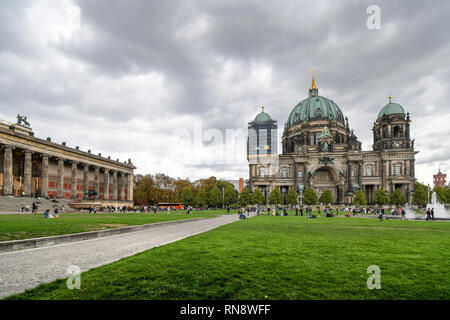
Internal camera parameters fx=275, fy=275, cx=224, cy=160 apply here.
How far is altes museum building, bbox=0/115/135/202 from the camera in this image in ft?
158

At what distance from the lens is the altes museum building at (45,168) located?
48.1m

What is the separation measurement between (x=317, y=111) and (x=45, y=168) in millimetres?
86306

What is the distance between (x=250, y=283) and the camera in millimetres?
5762

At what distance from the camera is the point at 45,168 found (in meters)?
54.8

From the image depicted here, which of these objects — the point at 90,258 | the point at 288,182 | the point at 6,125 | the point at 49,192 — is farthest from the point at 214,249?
the point at 288,182

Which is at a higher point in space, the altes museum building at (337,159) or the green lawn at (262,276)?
the altes museum building at (337,159)

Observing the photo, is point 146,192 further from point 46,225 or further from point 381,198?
point 46,225

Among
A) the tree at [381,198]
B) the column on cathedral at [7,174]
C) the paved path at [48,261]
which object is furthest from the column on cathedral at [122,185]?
the paved path at [48,261]

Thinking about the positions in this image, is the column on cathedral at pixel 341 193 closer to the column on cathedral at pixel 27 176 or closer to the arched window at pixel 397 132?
the arched window at pixel 397 132

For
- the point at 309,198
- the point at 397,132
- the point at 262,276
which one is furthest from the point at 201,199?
the point at 262,276

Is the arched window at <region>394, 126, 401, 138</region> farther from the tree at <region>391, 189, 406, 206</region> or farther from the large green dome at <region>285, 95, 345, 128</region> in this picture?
the tree at <region>391, 189, 406, 206</region>

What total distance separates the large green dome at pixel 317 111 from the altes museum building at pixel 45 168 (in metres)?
67.5

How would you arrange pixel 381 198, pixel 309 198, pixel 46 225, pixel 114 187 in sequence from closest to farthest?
pixel 46 225 → pixel 381 198 → pixel 309 198 → pixel 114 187

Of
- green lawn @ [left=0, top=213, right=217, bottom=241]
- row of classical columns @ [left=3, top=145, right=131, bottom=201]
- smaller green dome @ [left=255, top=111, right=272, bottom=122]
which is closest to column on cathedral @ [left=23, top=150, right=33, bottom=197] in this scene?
row of classical columns @ [left=3, top=145, right=131, bottom=201]
